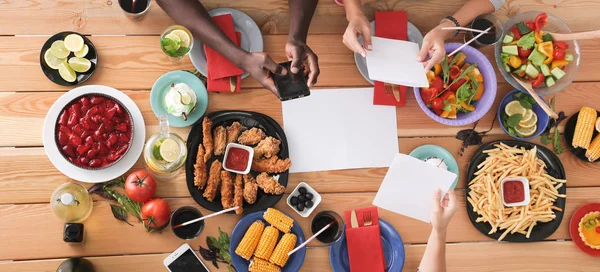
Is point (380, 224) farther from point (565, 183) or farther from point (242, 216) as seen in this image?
point (565, 183)

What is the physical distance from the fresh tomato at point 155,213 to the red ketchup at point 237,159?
37cm

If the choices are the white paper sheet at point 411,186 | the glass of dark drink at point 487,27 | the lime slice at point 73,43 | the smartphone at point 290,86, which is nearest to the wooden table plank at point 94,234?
the white paper sheet at point 411,186

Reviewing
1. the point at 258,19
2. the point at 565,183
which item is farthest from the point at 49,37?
the point at 565,183

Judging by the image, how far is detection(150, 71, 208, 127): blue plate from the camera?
2389 millimetres

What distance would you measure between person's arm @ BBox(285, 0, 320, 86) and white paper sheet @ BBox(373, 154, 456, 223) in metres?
0.64

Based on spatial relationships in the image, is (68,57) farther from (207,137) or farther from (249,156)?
(249,156)

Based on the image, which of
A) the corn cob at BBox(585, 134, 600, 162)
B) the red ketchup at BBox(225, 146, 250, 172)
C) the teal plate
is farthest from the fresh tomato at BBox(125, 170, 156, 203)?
the corn cob at BBox(585, 134, 600, 162)

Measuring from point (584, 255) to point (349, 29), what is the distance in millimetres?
1812

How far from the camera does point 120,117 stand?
228 cm

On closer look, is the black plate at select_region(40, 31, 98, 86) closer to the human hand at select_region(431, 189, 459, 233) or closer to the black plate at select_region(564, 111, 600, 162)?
the human hand at select_region(431, 189, 459, 233)

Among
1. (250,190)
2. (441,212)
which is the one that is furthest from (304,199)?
(441,212)

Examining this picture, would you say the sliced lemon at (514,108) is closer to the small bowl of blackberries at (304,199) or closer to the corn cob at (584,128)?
the corn cob at (584,128)

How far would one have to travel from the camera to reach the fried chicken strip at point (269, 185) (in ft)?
7.71

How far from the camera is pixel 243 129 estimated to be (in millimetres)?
2451
